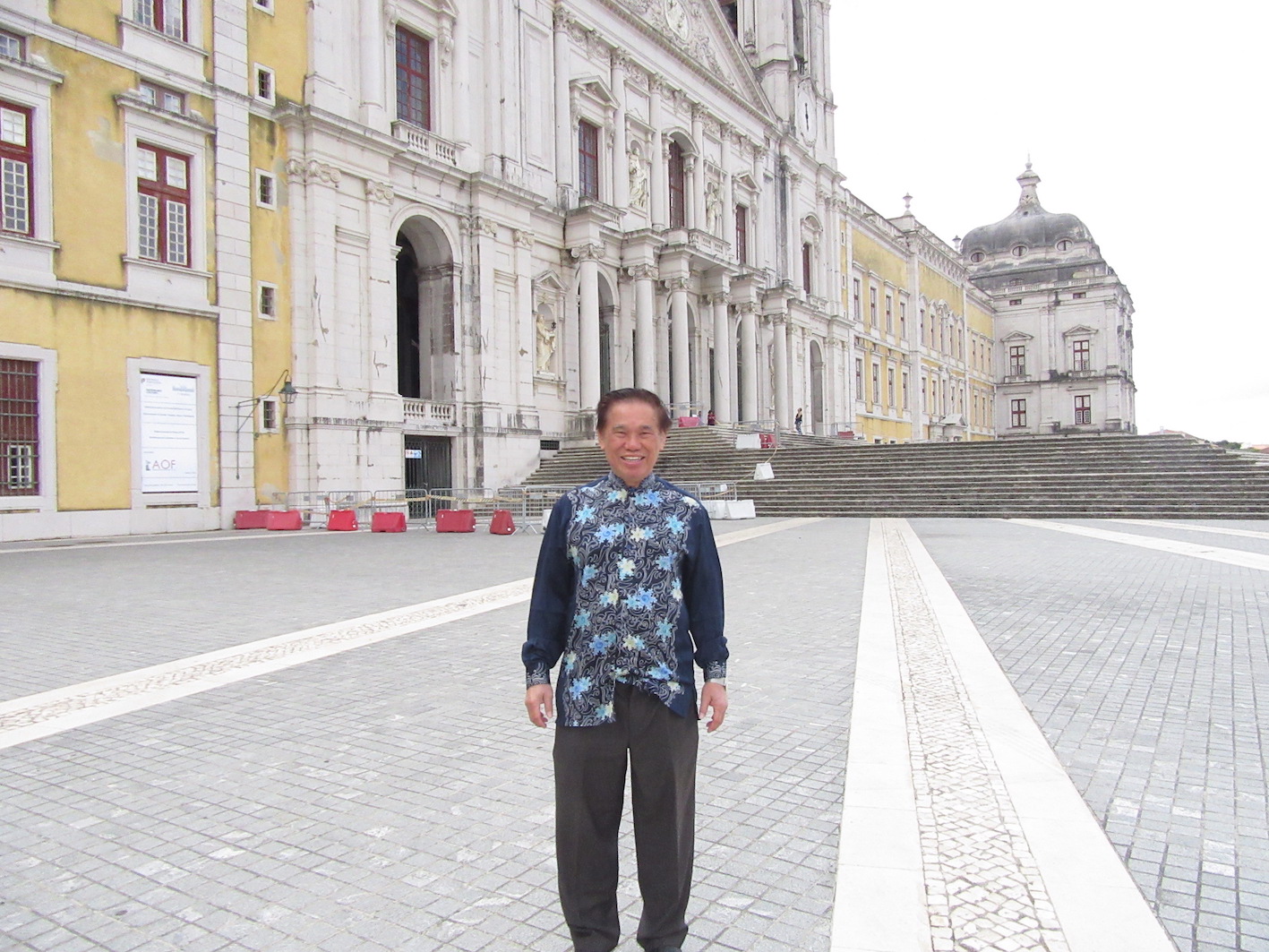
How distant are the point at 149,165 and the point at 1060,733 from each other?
20900mm

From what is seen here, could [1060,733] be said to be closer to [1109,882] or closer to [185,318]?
[1109,882]

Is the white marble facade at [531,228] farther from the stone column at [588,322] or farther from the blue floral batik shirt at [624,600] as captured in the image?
the blue floral batik shirt at [624,600]

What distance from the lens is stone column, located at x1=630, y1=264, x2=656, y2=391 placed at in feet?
107

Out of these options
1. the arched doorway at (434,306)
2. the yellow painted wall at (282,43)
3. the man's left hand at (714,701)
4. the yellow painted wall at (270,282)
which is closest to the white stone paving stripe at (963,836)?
the man's left hand at (714,701)

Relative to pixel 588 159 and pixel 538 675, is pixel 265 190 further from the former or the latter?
pixel 538 675

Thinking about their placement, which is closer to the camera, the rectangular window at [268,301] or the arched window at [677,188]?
the rectangular window at [268,301]

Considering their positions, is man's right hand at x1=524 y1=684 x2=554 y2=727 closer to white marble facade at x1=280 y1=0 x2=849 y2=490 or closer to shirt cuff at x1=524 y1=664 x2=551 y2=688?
shirt cuff at x1=524 y1=664 x2=551 y2=688

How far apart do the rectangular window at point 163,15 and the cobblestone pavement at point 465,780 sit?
15.9 meters

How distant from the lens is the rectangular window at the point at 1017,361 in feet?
260

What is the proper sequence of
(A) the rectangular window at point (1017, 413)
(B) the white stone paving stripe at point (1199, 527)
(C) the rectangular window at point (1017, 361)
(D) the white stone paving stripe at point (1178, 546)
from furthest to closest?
(A) the rectangular window at point (1017, 413) → (C) the rectangular window at point (1017, 361) → (B) the white stone paving stripe at point (1199, 527) → (D) the white stone paving stripe at point (1178, 546)

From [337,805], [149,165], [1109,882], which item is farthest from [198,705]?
[149,165]

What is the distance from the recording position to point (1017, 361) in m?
79.7

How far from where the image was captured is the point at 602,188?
110 ft

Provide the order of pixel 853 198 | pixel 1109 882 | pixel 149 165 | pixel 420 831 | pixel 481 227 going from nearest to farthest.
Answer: pixel 1109 882
pixel 420 831
pixel 149 165
pixel 481 227
pixel 853 198
